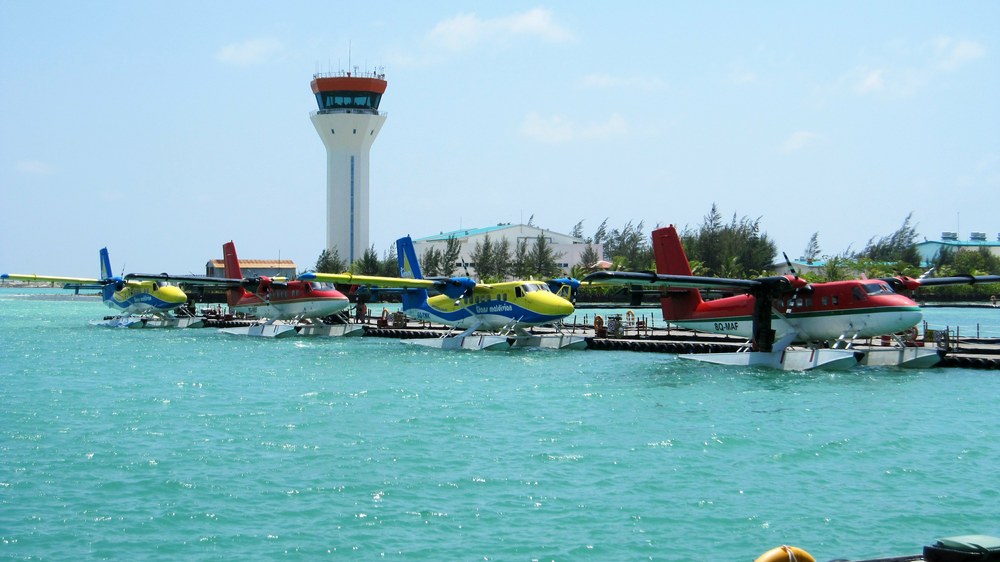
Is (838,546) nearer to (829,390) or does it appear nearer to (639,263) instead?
(829,390)

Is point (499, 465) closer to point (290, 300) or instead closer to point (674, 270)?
point (674, 270)

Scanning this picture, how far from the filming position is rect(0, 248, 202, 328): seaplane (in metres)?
62.7

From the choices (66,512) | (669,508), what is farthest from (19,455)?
(669,508)

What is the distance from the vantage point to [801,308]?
31891mm

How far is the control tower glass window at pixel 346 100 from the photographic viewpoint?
10850cm

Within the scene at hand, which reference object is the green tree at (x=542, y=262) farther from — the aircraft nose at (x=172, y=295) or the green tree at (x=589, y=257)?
the aircraft nose at (x=172, y=295)

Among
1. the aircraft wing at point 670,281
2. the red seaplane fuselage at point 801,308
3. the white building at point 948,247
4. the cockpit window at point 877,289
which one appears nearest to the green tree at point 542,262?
the white building at point 948,247

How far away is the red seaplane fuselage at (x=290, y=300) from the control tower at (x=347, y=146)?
52.0m

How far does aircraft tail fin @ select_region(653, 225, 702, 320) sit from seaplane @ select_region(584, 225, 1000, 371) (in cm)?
18

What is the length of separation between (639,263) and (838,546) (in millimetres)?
91691

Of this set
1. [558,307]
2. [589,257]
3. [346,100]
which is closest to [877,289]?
[558,307]

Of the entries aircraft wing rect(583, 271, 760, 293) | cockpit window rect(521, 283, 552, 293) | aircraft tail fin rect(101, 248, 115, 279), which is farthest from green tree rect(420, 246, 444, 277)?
aircraft wing rect(583, 271, 760, 293)

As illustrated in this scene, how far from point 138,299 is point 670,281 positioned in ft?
139

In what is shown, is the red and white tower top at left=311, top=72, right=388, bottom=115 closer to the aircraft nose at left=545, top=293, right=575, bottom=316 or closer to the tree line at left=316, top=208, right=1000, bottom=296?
the tree line at left=316, top=208, right=1000, bottom=296
